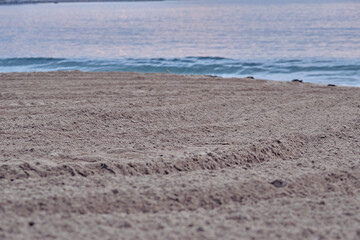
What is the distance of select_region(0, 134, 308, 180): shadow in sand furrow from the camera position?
3.50m

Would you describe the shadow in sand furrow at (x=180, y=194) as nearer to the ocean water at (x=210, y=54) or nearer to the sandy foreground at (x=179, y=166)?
the sandy foreground at (x=179, y=166)

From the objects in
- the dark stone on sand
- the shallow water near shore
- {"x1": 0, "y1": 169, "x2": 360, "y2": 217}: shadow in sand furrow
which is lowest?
{"x1": 0, "y1": 169, "x2": 360, "y2": 217}: shadow in sand furrow

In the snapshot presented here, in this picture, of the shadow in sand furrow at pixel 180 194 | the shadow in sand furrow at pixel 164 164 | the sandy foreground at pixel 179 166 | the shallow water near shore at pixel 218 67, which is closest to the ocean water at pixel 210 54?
the shallow water near shore at pixel 218 67

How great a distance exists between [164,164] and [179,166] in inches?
5.6

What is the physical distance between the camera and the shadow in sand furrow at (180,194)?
286 cm

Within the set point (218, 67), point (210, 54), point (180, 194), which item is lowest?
point (180, 194)

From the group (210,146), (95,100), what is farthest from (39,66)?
(210,146)

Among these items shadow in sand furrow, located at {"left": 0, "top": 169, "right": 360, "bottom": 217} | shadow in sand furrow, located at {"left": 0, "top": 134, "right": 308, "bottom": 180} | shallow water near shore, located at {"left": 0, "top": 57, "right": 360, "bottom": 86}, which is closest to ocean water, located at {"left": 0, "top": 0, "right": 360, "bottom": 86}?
shallow water near shore, located at {"left": 0, "top": 57, "right": 360, "bottom": 86}

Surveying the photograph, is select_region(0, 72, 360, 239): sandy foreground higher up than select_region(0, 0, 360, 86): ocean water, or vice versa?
select_region(0, 0, 360, 86): ocean water

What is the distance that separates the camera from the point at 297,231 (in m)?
2.55

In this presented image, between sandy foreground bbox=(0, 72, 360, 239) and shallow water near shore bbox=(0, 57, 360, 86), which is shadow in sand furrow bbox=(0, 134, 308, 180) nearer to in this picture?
sandy foreground bbox=(0, 72, 360, 239)

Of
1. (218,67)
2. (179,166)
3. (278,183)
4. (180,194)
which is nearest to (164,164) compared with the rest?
(179,166)

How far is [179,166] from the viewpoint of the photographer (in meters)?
3.67

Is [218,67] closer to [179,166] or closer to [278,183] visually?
[179,166]
